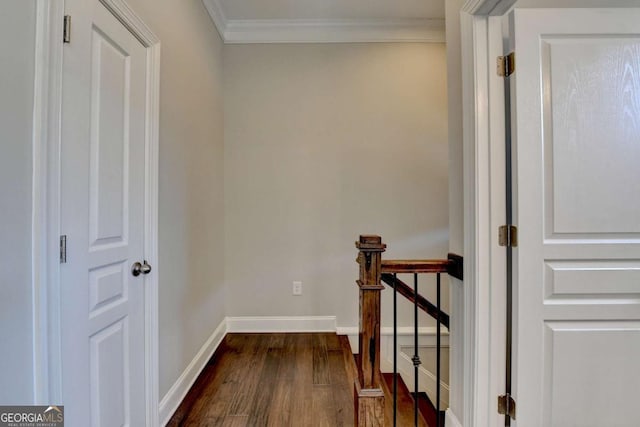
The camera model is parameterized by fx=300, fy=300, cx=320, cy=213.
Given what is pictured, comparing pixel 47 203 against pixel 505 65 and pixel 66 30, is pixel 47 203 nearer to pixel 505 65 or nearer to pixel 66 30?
pixel 66 30

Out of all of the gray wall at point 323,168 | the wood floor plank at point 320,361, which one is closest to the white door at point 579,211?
the wood floor plank at point 320,361

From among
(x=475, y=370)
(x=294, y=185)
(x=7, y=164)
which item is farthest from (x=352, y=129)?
(x=7, y=164)

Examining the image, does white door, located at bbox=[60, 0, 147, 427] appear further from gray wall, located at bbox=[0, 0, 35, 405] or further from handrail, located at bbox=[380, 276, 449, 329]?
handrail, located at bbox=[380, 276, 449, 329]

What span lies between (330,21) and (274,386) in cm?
313

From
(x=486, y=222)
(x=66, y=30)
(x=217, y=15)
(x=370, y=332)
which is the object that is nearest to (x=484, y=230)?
(x=486, y=222)

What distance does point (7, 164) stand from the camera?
0.84 metres

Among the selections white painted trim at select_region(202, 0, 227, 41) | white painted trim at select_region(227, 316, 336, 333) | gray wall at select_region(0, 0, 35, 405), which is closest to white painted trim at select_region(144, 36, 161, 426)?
gray wall at select_region(0, 0, 35, 405)

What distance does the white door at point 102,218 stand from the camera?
107 centimetres

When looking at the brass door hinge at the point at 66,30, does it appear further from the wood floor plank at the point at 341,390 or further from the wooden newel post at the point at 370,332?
the wood floor plank at the point at 341,390

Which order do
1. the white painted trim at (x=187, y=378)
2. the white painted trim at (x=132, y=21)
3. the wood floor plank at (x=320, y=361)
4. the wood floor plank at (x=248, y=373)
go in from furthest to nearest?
the wood floor plank at (x=320, y=361), the wood floor plank at (x=248, y=373), the white painted trim at (x=187, y=378), the white painted trim at (x=132, y=21)

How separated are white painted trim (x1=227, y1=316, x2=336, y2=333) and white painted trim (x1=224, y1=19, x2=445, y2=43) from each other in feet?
8.82

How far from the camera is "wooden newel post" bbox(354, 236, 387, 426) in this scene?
137 centimetres

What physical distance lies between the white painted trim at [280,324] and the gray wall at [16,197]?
204cm

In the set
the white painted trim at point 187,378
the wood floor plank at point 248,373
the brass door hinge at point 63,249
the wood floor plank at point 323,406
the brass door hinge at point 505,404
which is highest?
the brass door hinge at point 63,249
